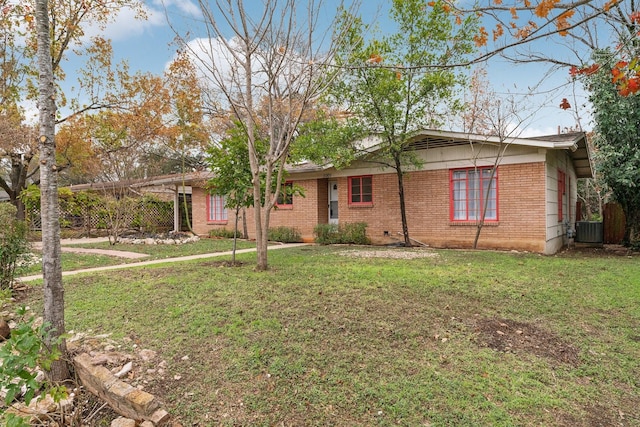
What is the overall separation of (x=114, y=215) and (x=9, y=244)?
30.1ft

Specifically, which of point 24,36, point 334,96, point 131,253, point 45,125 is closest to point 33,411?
point 45,125

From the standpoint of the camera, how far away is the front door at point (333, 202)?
14.5 m

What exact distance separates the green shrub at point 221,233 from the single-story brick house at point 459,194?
2.66m

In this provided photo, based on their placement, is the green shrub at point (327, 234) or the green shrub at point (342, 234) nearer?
the green shrub at point (342, 234)

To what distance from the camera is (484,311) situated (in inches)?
183

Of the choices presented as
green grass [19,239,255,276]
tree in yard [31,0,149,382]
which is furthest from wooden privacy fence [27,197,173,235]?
tree in yard [31,0,149,382]

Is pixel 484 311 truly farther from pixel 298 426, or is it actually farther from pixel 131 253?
pixel 131 253

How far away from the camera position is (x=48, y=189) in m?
2.96

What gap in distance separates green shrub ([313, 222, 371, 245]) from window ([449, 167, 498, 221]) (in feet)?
9.89

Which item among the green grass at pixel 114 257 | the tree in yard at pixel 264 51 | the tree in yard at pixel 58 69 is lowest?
the green grass at pixel 114 257

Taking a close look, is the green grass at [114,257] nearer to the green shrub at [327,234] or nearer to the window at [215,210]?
the green shrub at [327,234]

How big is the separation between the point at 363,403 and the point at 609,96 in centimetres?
1187

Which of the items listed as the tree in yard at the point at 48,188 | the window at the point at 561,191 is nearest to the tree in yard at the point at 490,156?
the window at the point at 561,191

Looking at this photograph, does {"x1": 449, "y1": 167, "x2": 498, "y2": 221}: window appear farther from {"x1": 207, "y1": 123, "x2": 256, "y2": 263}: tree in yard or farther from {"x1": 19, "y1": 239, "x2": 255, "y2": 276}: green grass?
{"x1": 19, "y1": 239, "x2": 255, "y2": 276}: green grass
